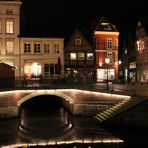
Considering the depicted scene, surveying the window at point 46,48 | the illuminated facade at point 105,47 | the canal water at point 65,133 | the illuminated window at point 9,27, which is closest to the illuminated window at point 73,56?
the illuminated facade at point 105,47

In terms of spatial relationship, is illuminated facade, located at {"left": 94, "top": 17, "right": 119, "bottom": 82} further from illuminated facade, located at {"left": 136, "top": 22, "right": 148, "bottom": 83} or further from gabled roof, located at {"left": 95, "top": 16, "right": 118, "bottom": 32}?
illuminated facade, located at {"left": 136, "top": 22, "right": 148, "bottom": 83}

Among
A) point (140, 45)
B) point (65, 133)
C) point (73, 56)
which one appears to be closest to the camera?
point (65, 133)

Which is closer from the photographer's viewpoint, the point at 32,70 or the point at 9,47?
the point at 9,47

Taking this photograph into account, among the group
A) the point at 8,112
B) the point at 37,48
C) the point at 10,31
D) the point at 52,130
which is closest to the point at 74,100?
the point at 8,112

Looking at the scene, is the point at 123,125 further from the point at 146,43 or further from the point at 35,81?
Answer: the point at 146,43

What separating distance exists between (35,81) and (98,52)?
1777 centimetres

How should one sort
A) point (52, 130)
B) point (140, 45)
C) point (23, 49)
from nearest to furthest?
point (52, 130) < point (23, 49) < point (140, 45)

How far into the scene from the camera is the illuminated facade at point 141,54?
219 feet

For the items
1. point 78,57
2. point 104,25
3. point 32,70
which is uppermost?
point 104,25

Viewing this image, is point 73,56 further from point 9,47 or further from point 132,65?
point 132,65

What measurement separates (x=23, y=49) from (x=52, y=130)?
24.6 m

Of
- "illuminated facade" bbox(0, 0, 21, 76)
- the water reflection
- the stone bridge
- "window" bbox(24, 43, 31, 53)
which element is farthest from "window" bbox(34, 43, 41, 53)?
the stone bridge

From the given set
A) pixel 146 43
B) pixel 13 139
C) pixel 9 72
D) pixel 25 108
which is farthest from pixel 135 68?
pixel 13 139

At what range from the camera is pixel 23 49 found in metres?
57.5
